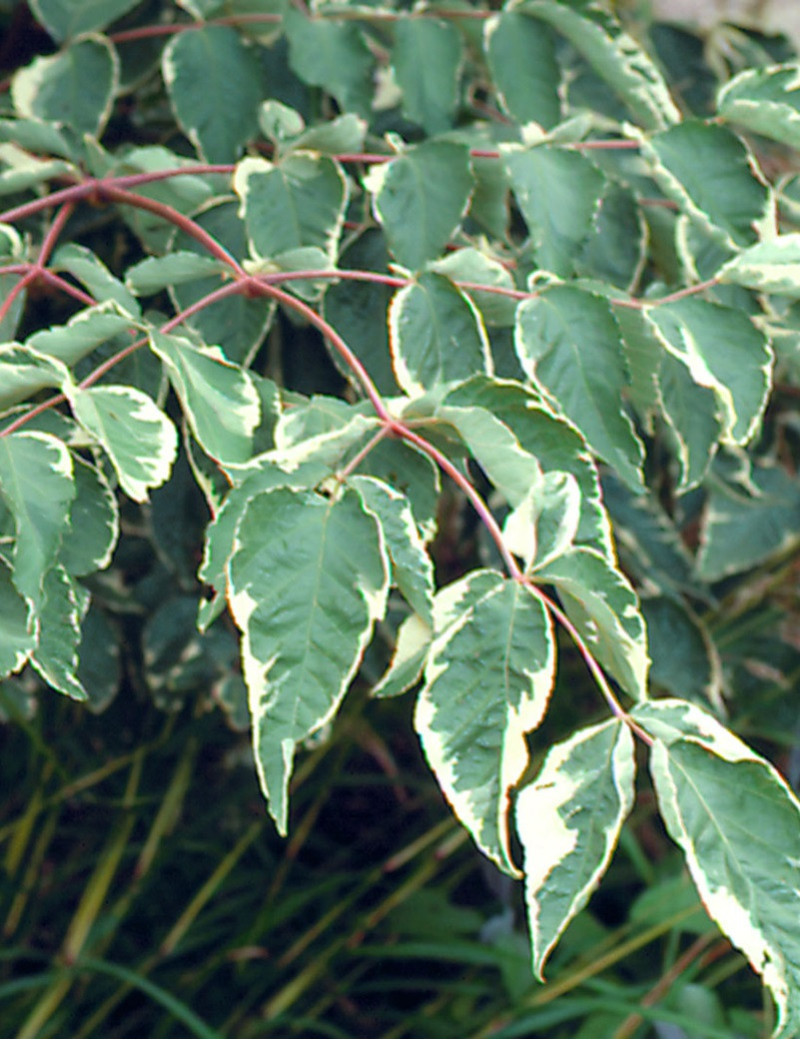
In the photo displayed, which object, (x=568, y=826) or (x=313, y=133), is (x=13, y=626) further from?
(x=313, y=133)

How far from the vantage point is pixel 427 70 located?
2.67 ft

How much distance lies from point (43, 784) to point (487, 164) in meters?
0.89

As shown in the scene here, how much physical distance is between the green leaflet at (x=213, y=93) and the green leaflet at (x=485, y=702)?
1.63ft

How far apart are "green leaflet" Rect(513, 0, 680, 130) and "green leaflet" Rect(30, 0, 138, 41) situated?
1.16 feet

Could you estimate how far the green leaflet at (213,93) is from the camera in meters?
0.82

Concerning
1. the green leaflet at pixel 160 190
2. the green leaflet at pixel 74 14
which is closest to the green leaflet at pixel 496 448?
the green leaflet at pixel 160 190

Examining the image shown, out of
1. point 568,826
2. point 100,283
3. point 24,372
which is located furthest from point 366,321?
A: point 568,826

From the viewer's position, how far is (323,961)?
1207 millimetres

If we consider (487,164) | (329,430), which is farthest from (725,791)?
(487,164)

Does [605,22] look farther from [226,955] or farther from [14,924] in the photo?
[14,924]

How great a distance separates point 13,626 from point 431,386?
0.93 ft

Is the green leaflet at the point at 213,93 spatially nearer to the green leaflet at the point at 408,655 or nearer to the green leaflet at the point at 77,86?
the green leaflet at the point at 77,86

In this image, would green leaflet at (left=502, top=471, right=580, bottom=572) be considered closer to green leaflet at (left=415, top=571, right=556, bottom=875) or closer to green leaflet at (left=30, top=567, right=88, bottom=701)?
green leaflet at (left=415, top=571, right=556, bottom=875)

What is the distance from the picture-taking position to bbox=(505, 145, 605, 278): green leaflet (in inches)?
26.5
